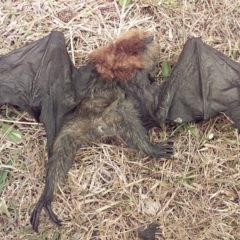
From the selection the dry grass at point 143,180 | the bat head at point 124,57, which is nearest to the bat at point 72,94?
the bat head at point 124,57

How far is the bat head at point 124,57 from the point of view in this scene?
3961 millimetres

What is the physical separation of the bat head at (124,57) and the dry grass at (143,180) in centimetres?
23

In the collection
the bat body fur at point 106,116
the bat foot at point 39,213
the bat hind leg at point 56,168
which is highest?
the bat body fur at point 106,116

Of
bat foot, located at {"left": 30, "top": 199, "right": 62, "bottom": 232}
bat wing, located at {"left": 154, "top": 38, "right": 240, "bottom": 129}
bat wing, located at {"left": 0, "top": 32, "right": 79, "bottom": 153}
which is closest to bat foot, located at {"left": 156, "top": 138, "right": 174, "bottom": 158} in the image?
bat wing, located at {"left": 154, "top": 38, "right": 240, "bottom": 129}

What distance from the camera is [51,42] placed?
160 inches

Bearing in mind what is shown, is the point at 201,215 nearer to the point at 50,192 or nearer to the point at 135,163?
the point at 135,163

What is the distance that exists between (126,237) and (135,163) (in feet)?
1.75

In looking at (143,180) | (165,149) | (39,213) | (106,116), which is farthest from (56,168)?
(165,149)

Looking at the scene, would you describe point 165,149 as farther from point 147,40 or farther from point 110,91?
point 147,40

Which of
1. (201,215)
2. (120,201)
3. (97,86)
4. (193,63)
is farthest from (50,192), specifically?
(193,63)

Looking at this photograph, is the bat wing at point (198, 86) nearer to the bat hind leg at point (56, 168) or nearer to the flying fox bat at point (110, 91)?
the flying fox bat at point (110, 91)

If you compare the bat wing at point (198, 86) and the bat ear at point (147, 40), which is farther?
the bat ear at point (147, 40)

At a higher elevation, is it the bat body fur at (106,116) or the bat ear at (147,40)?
the bat ear at (147,40)

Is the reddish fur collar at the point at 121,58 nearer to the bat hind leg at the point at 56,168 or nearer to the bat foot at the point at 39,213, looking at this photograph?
the bat hind leg at the point at 56,168
